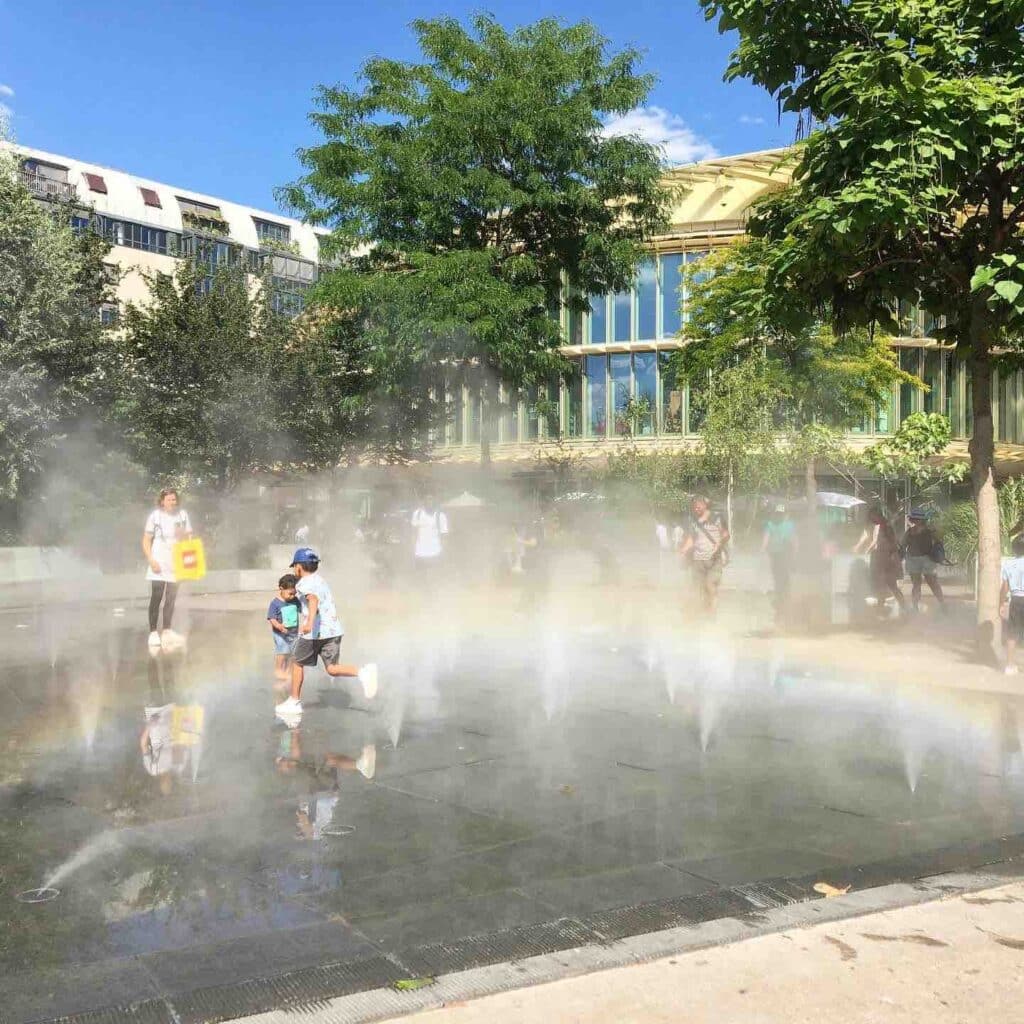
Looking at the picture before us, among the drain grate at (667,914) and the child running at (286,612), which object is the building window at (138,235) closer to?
the child running at (286,612)

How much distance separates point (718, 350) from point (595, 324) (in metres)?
17.6

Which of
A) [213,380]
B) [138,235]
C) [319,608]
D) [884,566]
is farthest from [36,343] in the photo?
[138,235]

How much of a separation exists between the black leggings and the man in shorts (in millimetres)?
7645

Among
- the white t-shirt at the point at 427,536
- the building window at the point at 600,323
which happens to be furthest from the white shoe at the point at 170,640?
the building window at the point at 600,323

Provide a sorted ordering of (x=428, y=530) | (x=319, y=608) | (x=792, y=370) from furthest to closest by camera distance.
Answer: (x=792, y=370), (x=428, y=530), (x=319, y=608)

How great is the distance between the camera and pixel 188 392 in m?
21.2

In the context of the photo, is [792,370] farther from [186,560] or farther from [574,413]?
[574,413]

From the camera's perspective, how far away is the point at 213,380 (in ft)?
69.4

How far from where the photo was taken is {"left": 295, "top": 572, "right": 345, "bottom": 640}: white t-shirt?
7.29 meters

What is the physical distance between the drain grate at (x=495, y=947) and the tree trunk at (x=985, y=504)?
267 inches

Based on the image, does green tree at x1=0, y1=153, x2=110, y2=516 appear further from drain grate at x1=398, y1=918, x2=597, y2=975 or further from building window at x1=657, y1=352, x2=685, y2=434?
building window at x1=657, y1=352, x2=685, y2=434

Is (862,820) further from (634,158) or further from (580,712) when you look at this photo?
(634,158)

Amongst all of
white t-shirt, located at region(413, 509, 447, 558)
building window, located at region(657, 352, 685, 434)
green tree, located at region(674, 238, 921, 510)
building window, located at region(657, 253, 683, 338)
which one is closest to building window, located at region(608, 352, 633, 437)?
building window, located at region(657, 352, 685, 434)

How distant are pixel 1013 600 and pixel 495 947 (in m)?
8.39
